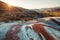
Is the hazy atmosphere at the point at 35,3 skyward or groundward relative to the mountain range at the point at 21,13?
skyward

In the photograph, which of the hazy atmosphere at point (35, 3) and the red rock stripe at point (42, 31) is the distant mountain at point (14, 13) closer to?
the hazy atmosphere at point (35, 3)

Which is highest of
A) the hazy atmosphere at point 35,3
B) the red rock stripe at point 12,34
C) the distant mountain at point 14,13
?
the hazy atmosphere at point 35,3

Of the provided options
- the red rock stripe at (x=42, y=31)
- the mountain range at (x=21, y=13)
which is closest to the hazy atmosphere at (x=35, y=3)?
the mountain range at (x=21, y=13)

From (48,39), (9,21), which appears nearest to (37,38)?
→ (48,39)

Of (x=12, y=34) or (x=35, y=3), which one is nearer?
(x=12, y=34)

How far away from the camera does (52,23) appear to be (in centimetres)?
262

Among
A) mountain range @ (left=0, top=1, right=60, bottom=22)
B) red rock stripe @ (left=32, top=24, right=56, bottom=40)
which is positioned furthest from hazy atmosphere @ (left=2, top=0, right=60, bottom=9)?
red rock stripe @ (left=32, top=24, right=56, bottom=40)

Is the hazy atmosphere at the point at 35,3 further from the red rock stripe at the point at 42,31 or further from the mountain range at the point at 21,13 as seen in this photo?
the red rock stripe at the point at 42,31

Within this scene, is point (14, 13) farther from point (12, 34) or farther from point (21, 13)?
point (12, 34)

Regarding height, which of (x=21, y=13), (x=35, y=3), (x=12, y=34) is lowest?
(x=12, y=34)

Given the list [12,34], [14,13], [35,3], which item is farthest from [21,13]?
[12,34]

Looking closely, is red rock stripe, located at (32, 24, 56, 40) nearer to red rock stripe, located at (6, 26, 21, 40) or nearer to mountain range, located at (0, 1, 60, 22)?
mountain range, located at (0, 1, 60, 22)

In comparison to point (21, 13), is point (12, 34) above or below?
below

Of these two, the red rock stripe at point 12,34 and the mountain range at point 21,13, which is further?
the mountain range at point 21,13
